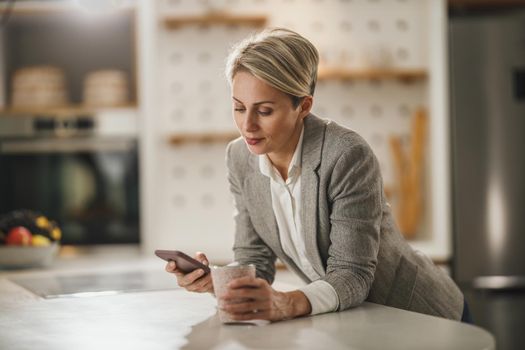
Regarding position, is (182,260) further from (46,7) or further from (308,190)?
(46,7)

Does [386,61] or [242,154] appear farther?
[386,61]

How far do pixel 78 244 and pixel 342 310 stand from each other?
8.37 feet

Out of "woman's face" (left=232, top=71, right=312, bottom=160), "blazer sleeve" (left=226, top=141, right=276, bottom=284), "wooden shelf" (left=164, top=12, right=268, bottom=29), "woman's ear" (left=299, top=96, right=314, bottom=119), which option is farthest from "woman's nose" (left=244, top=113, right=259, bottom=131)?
"wooden shelf" (left=164, top=12, right=268, bottom=29)

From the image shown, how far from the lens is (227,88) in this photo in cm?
398

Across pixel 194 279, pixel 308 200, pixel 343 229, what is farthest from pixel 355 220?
pixel 194 279

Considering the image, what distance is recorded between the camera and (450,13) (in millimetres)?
4004

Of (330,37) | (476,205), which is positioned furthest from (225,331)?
(330,37)

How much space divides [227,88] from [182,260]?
254 centimetres

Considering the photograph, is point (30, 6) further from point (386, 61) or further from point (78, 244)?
point (386, 61)

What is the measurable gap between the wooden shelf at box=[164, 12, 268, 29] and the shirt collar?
2.15m

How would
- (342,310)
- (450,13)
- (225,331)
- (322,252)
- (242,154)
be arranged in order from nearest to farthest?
(225,331) < (342,310) < (322,252) < (242,154) < (450,13)

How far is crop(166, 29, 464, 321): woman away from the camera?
155 cm

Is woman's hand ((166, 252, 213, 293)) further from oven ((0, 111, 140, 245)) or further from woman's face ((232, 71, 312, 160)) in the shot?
oven ((0, 111, 140, 245))

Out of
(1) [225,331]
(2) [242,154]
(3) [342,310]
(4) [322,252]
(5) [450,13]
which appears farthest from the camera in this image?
(5) [450,13]
